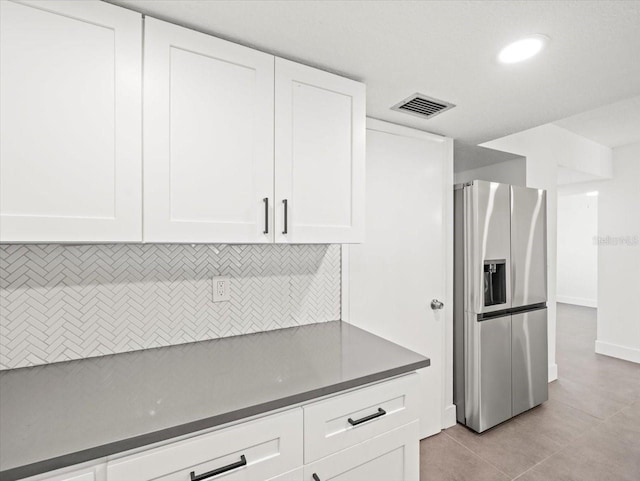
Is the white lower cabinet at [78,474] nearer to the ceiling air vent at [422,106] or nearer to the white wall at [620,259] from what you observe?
the ceiling air vent at [422,106]

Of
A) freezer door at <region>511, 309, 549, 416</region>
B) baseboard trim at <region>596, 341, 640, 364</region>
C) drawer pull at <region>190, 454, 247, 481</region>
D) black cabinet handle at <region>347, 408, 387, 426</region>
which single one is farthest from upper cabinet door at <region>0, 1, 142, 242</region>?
baseboard trim at <region>596, 341, 640, 364</region>

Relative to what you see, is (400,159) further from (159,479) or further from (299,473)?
(159,479)

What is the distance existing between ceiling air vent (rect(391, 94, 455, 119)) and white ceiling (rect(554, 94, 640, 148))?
211 cm

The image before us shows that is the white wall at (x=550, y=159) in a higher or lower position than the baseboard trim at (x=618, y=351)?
higher

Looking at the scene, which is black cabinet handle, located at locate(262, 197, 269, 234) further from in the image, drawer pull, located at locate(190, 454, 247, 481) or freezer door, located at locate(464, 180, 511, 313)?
freezer door, located at locate(464, 180, 511, 313)

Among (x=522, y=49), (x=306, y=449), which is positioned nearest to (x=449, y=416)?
(x=306, y=449)

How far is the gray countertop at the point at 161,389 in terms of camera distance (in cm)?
82

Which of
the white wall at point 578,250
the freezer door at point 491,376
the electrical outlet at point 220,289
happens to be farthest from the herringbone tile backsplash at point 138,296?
the white wall at point 578,250

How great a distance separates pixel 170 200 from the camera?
1.19 metres

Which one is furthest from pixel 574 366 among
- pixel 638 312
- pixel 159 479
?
pixel 159 479

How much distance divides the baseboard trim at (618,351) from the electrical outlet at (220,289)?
4.83 m

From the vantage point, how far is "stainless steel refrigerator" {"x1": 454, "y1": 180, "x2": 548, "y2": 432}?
2.39m

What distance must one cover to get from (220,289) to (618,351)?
4894mm

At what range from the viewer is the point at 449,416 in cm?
249
